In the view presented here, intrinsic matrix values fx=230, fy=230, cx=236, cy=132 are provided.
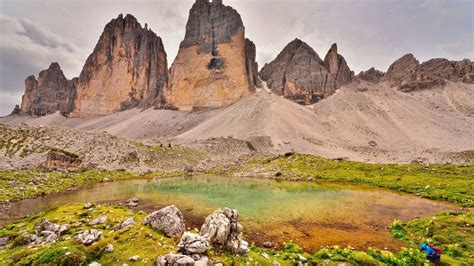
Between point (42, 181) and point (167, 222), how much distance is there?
34620mm

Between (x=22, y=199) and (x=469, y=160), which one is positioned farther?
(x=469, y=160)

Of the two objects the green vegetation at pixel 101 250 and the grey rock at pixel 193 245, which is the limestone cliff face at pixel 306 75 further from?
the grey rock at pixel 193 245

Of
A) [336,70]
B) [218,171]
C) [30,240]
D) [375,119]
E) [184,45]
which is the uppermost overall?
[184,45]

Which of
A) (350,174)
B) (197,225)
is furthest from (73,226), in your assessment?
(350,174)

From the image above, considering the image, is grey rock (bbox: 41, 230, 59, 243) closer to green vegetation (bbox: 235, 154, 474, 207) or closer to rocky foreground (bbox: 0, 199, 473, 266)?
rocky foreground (bbox: 0, 199, 473, 266)

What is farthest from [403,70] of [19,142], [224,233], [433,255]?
[19,142]

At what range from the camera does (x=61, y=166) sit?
47.9 metres

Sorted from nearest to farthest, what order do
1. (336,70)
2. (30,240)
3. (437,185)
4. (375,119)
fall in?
(30,240)
(437,185)
(375,119)
(336,70)

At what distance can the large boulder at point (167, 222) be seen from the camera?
10.7 meters

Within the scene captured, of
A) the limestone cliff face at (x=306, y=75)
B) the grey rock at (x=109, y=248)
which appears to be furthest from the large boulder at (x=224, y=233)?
the limestone cliff face at (x=306, y=75)

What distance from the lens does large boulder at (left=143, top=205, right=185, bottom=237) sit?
10.7 m

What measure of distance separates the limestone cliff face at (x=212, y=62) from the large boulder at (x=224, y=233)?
149550 mm

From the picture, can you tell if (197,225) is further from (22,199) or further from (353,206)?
(22,199)

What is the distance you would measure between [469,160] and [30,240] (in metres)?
104
